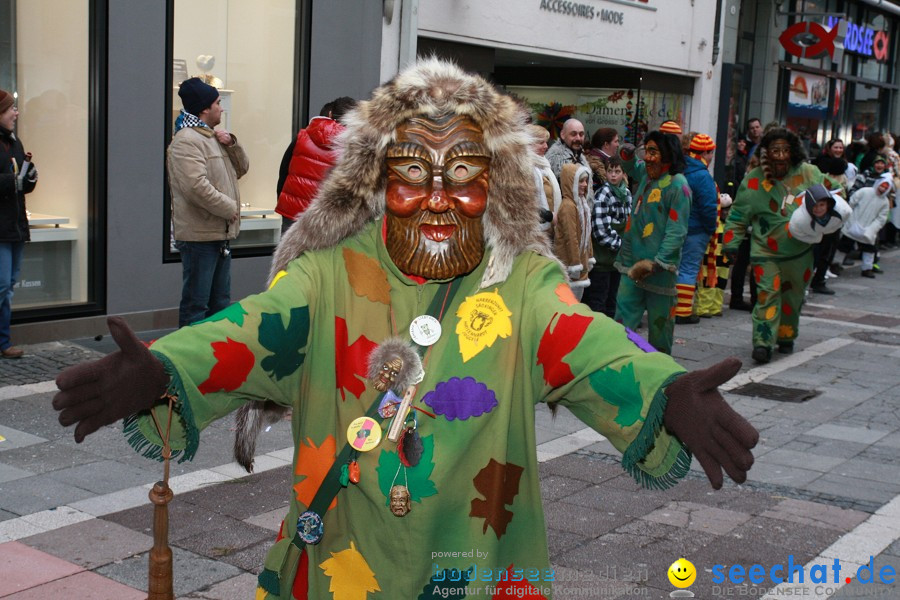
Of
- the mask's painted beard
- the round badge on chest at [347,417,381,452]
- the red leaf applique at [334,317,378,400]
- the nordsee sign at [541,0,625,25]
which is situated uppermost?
the nordsee sign at [541,0,625,25]

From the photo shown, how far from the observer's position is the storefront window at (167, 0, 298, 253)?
10.3 m

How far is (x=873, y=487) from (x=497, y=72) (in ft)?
38.3

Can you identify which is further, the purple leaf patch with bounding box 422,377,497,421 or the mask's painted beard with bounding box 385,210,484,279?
the mask's painted beard with bounding box 385,210,484,279

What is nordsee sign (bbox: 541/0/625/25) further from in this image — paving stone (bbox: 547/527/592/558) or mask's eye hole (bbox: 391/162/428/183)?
mask's eye hole (bbox: 391/162/428/183)

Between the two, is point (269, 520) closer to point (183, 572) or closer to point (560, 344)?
point (183, 572)

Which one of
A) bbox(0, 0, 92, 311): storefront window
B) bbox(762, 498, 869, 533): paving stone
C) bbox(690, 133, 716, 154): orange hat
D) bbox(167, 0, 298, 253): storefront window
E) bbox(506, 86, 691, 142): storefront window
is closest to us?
bbox(762, 498, 869, 533): paving stone

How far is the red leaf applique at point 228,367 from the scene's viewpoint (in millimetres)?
2703

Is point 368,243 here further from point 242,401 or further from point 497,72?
point 497,72

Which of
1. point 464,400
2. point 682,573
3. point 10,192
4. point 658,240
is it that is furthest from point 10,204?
point 464,400

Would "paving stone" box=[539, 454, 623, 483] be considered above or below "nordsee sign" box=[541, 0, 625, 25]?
below

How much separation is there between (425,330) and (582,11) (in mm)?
12685

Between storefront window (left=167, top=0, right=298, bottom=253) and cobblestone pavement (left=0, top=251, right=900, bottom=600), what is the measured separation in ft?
10.6

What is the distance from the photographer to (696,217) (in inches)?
421

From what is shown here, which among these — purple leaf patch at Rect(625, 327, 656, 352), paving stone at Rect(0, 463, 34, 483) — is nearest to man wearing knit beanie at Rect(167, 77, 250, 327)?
paving stone at Rect(0, 463, 34, 483)
